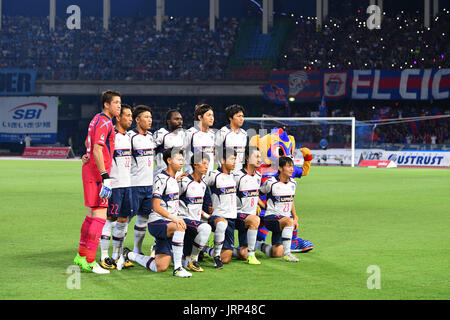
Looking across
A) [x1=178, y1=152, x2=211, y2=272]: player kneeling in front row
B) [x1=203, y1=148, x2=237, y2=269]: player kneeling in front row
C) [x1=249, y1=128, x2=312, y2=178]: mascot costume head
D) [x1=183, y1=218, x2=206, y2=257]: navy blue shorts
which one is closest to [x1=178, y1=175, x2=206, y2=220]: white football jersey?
[x1=178, y1=152, x2=211, y2=272]: player kneeling in front row

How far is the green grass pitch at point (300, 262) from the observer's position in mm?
6559

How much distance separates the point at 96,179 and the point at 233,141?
7.63 feet

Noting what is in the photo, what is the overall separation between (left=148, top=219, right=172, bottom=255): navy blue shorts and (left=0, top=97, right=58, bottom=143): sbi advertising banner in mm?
45458

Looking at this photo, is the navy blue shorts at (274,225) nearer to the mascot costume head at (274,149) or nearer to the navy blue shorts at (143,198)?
the mascot costume head at (274,149)

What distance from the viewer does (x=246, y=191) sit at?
8531mm

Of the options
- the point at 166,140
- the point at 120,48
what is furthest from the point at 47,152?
the point at 166,140

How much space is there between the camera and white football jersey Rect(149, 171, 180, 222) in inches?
300

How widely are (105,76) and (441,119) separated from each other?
2500 cm

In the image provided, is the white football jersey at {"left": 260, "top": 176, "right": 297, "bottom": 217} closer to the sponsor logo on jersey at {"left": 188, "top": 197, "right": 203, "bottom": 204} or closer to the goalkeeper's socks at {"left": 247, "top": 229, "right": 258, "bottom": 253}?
the goalkeeper's socks at {"left": 247, "top": 229, "right": 258, "bottom": 253}

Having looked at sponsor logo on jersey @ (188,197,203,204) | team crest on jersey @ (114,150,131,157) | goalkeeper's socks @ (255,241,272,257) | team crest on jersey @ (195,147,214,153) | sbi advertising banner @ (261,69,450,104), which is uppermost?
sbi advertising banner @ (261,69,450,104)

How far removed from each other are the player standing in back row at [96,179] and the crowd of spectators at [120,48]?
4175 centimetres

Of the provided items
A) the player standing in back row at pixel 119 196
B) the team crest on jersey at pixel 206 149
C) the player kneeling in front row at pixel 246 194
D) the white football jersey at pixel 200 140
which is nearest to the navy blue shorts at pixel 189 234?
the player standing in back row at pixel 119 196

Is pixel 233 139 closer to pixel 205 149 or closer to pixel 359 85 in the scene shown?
pixel 205 149

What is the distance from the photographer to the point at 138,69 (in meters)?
50.9
